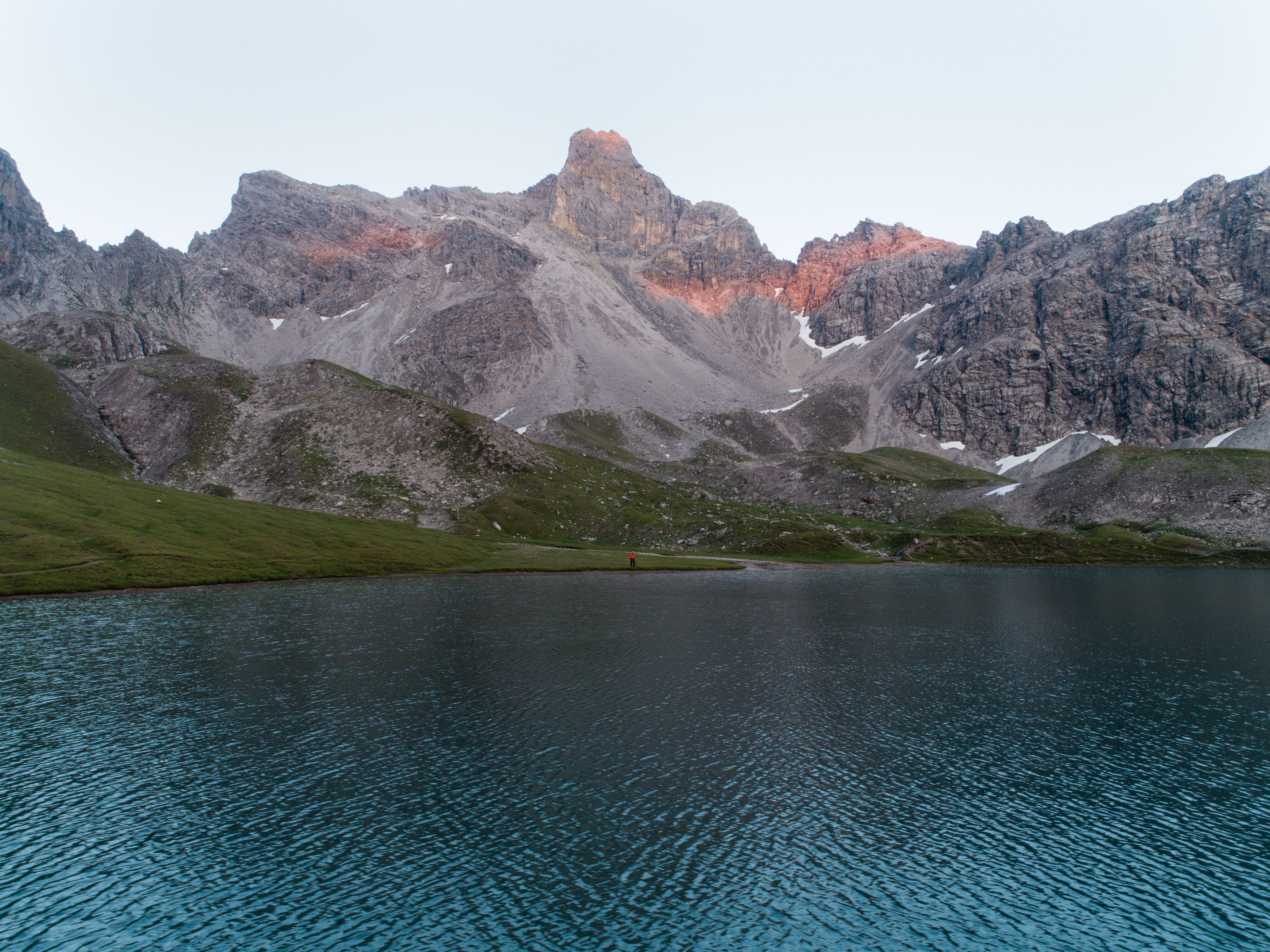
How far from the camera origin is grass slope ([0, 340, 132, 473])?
15512cm

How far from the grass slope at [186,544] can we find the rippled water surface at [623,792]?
26.6 metres

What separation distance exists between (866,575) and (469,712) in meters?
102

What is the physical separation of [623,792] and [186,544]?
100382mm

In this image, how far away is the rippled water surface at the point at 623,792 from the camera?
20547mm

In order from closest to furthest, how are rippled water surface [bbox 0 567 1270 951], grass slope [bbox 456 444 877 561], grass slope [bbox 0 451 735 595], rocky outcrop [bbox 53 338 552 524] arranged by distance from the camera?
1. rippled water surface [bbox 0 567 1270 951]
2. grass slope [bbox 0 451 735 595]
3. grass slope [bbox 456 444 877 561]
4. rocky outcrop [bbox 53 338 552 524]

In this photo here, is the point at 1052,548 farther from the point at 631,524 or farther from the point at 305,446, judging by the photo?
the point at 305,446

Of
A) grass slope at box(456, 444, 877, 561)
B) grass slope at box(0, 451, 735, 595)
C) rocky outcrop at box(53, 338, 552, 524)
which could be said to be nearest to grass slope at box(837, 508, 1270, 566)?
grass slope at box(456, 444, 877, 561)

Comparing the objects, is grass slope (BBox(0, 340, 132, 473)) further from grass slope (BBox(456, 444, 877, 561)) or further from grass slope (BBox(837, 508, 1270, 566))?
grass slope (BBox(837, 508, 1270, 566))

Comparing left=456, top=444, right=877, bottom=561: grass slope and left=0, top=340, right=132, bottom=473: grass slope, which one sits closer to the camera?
left=0, top=340, right=132, bottom=473: grass slope

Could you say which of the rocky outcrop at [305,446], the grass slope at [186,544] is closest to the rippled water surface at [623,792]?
the grass slope at [186,544]

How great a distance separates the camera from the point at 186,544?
103375 mm

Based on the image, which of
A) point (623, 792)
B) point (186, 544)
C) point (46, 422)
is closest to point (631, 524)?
point (186, 544)

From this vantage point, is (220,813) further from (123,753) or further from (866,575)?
(866,575)

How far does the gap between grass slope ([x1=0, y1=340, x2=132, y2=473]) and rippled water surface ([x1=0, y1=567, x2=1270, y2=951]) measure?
121 m
